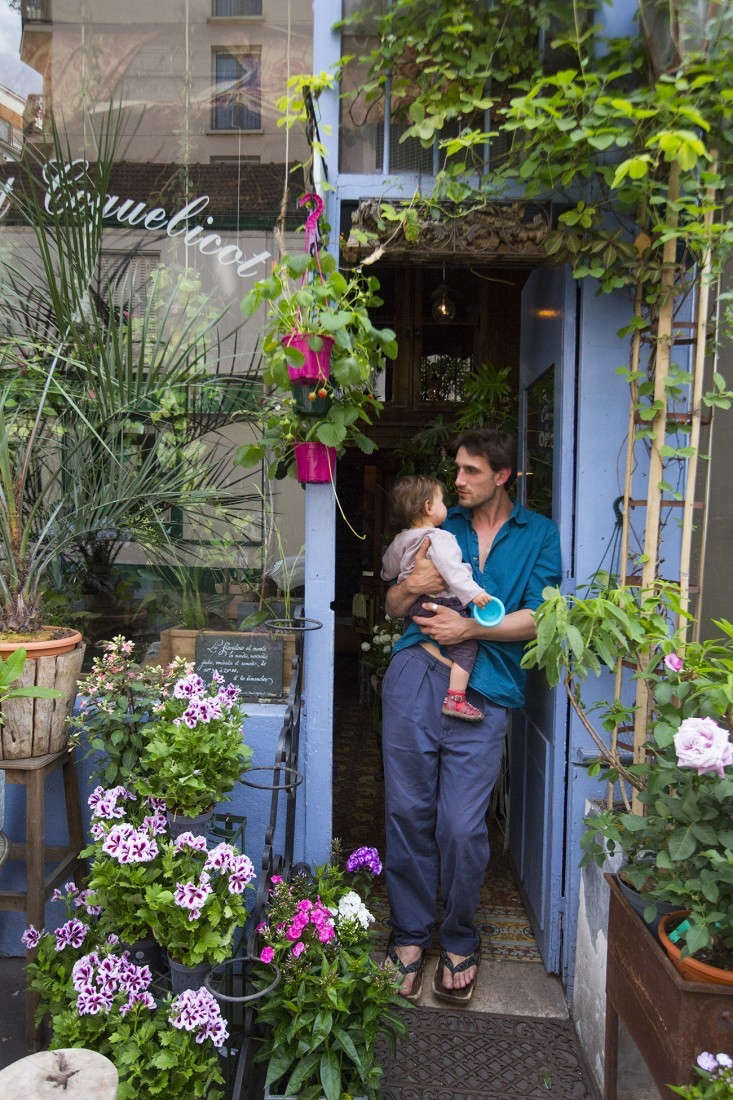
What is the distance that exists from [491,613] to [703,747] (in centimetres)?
109

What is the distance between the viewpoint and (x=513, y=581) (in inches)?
115

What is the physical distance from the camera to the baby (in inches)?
112

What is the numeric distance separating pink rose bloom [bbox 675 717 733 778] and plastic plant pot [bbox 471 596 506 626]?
3.28ft

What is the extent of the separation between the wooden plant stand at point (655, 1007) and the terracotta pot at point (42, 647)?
188cm

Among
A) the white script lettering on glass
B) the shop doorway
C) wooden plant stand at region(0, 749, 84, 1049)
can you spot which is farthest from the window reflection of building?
wooden plant stand at region(0, 749, 84, 1049)

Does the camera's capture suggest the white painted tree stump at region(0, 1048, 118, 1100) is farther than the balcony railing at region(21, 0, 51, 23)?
No

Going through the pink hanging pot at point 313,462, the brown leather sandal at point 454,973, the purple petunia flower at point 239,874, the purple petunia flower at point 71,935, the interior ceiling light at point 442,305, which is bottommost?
the brown leather sandal at point 454,973

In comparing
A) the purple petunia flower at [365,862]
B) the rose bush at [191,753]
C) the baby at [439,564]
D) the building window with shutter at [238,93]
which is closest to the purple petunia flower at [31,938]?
the rose bush at [191,753]

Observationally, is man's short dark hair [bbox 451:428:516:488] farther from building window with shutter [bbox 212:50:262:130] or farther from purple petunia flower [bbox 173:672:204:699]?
building window with shutter [bbox 212:50:262:130]

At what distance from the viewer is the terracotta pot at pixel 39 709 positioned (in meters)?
2.53

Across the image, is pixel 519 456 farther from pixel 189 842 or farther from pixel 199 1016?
pixel 199 1016

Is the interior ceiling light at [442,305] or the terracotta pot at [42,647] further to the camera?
the interior ceiling light at [442,305]

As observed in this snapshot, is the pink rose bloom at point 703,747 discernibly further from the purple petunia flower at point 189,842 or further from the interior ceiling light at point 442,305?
the interior ceiling light at point 442,305

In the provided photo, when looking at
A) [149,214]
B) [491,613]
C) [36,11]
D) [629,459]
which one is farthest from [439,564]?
[36,11]
